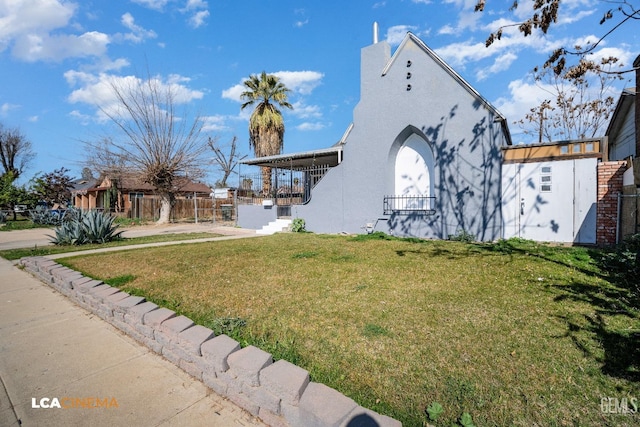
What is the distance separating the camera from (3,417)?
2.10 m

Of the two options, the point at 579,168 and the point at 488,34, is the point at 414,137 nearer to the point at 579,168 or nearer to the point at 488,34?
the point at 579,168

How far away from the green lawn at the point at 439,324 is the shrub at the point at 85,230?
4495mm

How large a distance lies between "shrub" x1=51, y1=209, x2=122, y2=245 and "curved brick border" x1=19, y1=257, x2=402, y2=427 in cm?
A: 805

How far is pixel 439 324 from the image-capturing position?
10.4 feet

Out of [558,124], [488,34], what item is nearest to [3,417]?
[488,34]

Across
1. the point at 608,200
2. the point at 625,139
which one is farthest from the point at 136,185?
the point at 625,139

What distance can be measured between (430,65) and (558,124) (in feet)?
50.5

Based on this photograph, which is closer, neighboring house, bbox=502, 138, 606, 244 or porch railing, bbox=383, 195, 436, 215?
neighboring house, bbox=502, 138, 606, 244

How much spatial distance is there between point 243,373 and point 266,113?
2139 centimetres

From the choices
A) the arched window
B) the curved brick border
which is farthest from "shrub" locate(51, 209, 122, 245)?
the arched window

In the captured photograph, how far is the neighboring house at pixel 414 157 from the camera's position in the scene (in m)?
9.35

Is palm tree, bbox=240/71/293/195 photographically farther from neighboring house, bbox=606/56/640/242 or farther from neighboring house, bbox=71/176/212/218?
neighboring house, bbox=606/56/640/242

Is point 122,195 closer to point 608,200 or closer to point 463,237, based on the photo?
point 463,237

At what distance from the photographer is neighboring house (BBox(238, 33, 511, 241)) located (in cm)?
935
